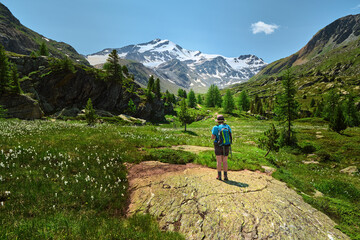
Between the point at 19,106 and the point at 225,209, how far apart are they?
45.0 m

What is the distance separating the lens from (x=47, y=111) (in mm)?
45562

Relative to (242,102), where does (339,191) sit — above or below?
below

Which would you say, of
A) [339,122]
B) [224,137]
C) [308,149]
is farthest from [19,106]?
[339,122]

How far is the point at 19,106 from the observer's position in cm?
3219

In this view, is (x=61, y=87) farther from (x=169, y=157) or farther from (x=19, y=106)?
(x=169, y=157)

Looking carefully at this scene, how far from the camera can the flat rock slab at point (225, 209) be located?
4748 mm

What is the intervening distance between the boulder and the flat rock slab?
38475mm

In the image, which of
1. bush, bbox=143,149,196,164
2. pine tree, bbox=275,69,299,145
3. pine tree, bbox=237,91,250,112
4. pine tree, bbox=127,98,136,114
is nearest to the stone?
pine tree, bbox=275,69,299,145

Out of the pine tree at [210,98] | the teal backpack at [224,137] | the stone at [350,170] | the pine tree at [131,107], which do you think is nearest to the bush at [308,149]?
the stone at [350,170]

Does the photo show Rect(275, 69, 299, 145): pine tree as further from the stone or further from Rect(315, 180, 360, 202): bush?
Rect(315, 180, 360, 202): bush

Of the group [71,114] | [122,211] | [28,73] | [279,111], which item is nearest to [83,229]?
[122,211]

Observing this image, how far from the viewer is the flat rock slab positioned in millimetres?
4748

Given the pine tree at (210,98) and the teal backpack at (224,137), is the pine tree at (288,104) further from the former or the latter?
the pine tree at (210,98)

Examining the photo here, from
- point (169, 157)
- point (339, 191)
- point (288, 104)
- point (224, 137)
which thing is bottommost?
point (339, 191)
